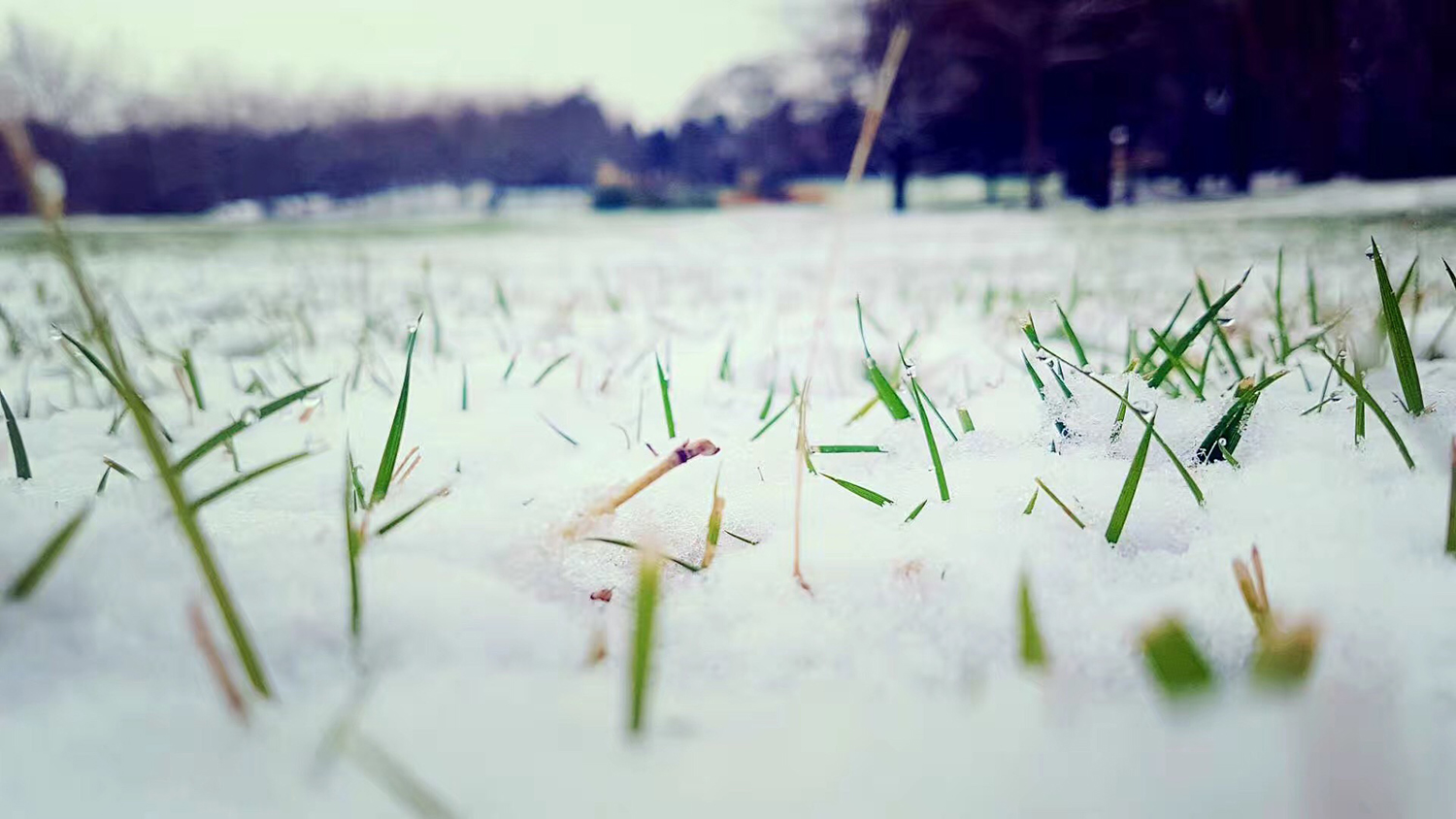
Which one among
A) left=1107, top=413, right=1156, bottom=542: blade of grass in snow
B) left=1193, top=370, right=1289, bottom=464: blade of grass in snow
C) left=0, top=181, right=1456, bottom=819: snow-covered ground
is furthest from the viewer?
left=1193, top=370, right=1289, bottom=464: blade of grass in snow

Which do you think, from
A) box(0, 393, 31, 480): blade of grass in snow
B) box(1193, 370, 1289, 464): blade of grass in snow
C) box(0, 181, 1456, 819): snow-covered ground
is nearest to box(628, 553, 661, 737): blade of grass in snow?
box(0, 181, 1456, 819): snow-covered ground

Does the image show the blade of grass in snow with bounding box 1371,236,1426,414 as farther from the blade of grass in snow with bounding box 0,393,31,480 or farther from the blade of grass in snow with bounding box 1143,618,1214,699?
the blade of grass in snow with bounding box 0,393,31,480

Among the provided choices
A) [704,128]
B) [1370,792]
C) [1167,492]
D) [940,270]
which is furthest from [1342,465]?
[704,128]

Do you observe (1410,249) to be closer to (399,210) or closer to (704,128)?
(704,128)

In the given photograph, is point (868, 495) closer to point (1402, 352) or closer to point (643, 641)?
point (643, 641)

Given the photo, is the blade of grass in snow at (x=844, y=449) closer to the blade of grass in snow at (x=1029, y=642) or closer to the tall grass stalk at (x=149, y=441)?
the blade of grass in snow at (x=1029, y=642)

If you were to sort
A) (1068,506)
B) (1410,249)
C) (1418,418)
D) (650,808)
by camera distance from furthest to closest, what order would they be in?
1. (1410,249)
2. (1418,418)
3. (1068,506)
4. (650,808)
